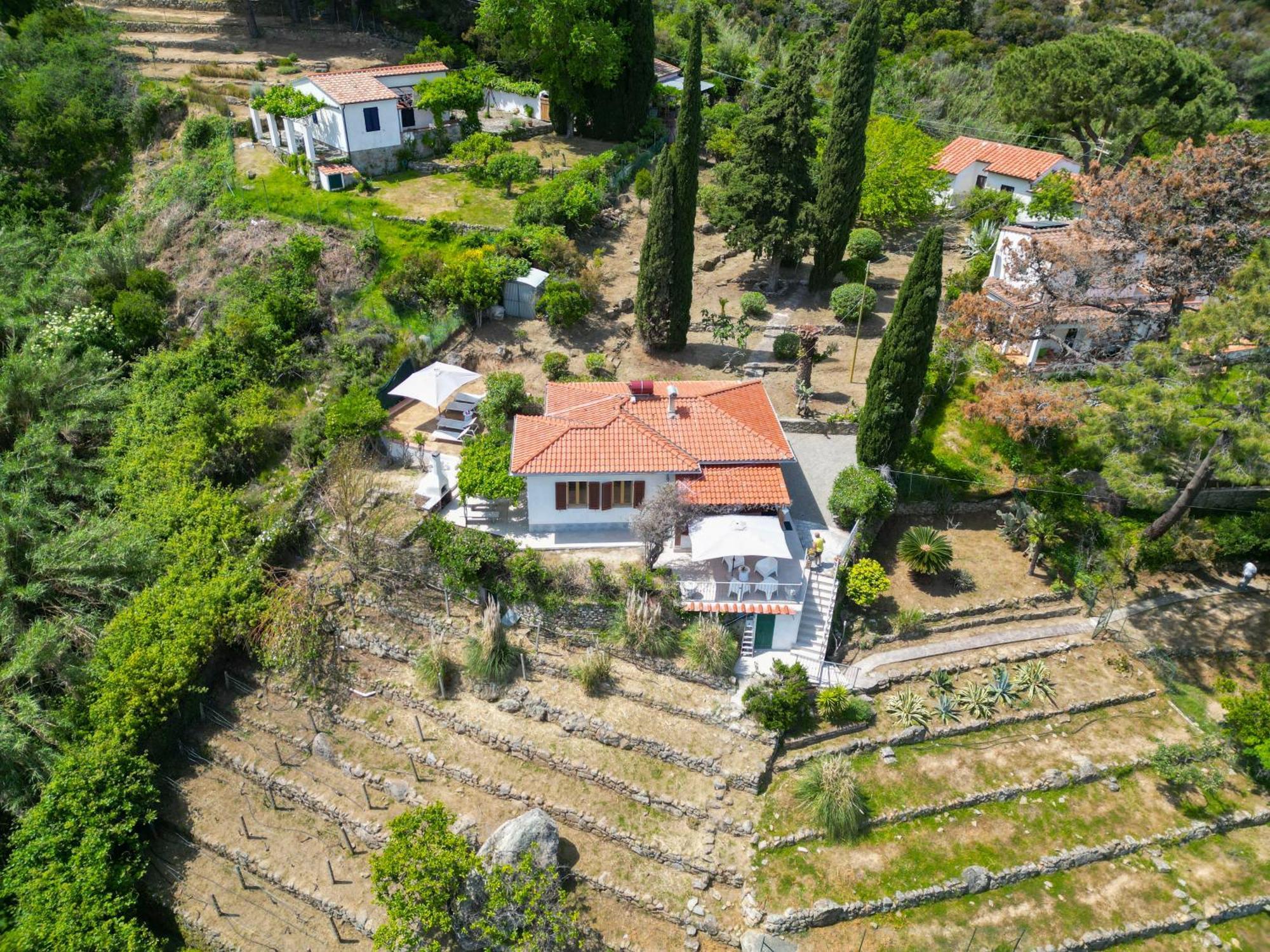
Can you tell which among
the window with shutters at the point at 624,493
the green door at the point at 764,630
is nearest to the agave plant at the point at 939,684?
the green door at the point at 764,630

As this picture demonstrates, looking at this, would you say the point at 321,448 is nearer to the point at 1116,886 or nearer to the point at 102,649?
the point at 102,649

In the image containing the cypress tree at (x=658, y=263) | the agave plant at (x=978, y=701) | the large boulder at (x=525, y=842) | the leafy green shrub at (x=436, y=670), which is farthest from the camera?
the cypress tree at (x=658, y=263)

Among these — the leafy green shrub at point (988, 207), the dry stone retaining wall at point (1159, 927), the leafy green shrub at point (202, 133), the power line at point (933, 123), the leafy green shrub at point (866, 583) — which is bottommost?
the dry stone retaining wall at point (1159, 927)

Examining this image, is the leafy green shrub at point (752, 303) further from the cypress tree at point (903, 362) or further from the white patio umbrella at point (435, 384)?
the white patio umbrella at point (435, 384)

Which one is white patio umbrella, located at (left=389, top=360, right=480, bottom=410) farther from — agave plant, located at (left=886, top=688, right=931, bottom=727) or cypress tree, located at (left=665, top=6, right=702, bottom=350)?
agave plant, located at (left=886, top=688, right=931, bottom=727)

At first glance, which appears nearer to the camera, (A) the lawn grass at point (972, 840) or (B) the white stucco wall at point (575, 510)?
(A) the lawn grass at point (972, 840)

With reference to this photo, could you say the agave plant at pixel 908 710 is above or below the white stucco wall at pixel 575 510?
below

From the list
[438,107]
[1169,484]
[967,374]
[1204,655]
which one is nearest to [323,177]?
[438,107]
